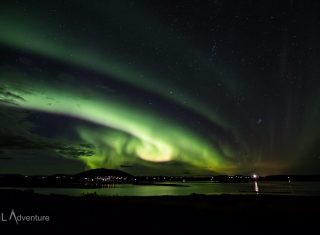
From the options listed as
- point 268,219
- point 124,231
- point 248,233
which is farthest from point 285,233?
point 124,231

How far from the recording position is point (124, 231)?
15305 millimetres

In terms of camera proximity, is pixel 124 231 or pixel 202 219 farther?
pixel 202 219

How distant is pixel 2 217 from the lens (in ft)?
58.7

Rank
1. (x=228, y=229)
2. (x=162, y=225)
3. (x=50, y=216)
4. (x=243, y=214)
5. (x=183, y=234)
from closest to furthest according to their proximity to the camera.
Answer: (x=183, y=234) < (x=228, y=229) < (x=162, y=225) < (x=50, y=216) < (x=243, y=214)

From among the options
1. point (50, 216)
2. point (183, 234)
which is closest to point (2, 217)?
point (50, 216)

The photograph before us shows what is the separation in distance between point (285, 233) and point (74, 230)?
1041cm

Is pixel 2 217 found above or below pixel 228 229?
above

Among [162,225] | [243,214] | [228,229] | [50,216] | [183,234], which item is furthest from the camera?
[243,214]

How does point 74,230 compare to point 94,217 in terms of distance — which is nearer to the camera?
point 74,230

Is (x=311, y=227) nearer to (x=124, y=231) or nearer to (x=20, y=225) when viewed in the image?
(x=124, y=231)

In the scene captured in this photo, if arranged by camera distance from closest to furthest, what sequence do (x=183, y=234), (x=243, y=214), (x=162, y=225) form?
(x=183, y=234) < (x=162, y=225) < (x=243, y=214)

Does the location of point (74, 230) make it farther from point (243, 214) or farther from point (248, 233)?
point (243, 214)

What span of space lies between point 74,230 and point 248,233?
27.6 feet

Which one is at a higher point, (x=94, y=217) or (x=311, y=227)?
(x=94, y=217)
